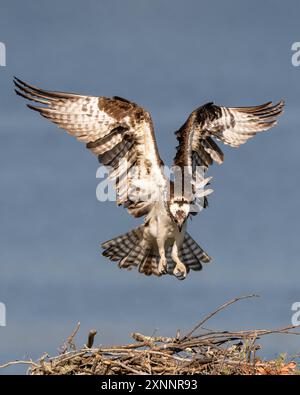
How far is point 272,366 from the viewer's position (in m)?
12.3

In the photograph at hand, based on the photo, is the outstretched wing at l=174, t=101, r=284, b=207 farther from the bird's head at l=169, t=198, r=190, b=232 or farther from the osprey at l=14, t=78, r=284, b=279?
the bird's head at l=169, t=198, r=190, b=232

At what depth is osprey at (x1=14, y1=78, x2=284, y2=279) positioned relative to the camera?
1551 centimetres

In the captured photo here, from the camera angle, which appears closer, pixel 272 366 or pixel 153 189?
pixel 272 366

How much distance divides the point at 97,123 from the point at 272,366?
16.0ft

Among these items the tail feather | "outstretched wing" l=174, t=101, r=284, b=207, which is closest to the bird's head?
"outstretched wing" l=174, t=101, r=284, b=207

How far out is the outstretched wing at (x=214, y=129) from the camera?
15727 mm

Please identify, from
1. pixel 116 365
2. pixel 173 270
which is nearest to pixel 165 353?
pixel 116 365

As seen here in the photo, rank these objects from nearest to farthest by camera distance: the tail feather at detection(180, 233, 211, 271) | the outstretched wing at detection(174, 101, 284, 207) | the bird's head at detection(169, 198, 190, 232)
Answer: the bird's head at detection(169, 198, 190, 232) < the outstretched wing at detection(174, 101, 284, 207) < the tail feather at detection(180, 233, 211, 271)

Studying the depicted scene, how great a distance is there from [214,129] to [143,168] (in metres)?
1.41

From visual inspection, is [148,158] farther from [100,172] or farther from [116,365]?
[116,365]

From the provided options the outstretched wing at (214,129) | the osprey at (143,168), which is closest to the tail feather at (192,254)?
the osprey at (143,168)

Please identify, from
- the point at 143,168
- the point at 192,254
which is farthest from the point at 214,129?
the point at 192,254
